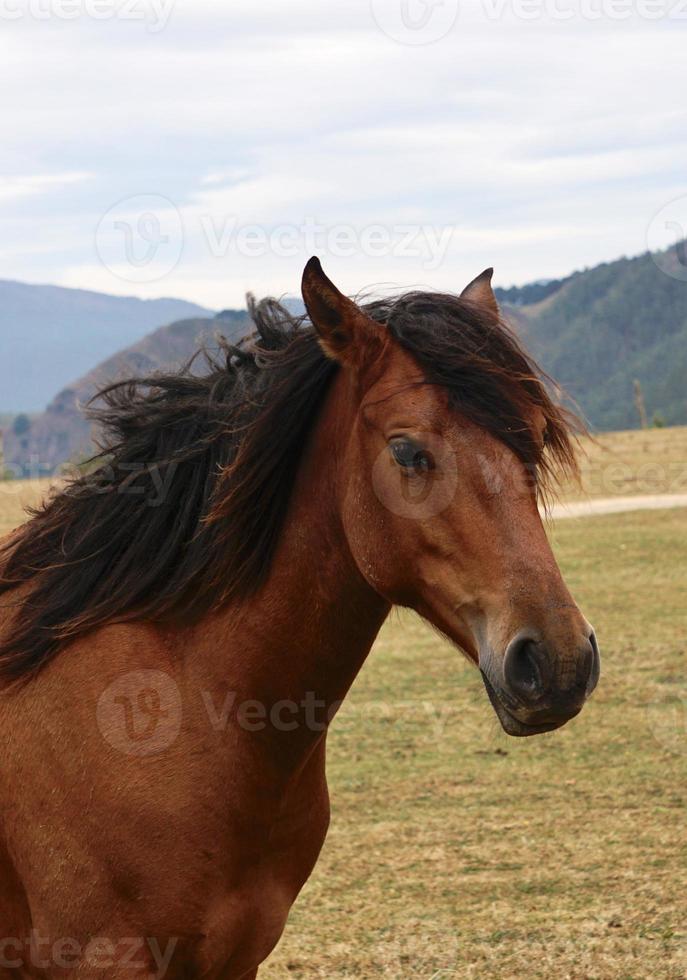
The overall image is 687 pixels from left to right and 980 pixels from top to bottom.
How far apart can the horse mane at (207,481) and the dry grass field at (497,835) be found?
2.34 ft

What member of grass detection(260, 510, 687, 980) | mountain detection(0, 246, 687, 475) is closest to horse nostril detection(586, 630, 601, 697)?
grass detection(260, 510, 687, 980)

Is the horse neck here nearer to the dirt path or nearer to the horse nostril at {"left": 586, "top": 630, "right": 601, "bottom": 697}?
the horse nostril at {"left": 586, "top": 630, "right": 601, "bottom": 697}

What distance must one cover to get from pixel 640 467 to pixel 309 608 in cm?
2334

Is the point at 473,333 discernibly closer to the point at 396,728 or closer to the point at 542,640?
the point at 542,640

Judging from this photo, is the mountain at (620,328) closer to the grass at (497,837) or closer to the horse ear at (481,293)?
the grass at (497,837)

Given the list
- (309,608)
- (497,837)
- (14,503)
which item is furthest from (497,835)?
(14,503)

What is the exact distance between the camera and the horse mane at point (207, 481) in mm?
2771

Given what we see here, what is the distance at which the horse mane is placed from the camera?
277 centimetres

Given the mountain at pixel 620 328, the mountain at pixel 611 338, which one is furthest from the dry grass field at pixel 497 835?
the mountain at pixel 620 328

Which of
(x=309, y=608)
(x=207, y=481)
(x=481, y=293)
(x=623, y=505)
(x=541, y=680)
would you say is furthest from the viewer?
Answer: (x=623, y=505)

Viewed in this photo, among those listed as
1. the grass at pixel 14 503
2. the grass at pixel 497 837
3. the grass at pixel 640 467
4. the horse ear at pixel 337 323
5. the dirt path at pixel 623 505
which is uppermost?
the horse ear at pixel 337 323

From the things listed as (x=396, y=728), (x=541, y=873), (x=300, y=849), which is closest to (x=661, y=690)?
(x=396, y=728)

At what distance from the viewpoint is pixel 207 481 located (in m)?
2.94

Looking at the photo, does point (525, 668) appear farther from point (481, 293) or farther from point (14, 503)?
point (14, 503)
